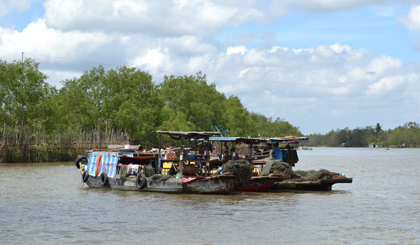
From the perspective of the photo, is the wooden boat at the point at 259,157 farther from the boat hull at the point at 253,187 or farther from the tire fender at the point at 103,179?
the tire fender at the point at 103,179

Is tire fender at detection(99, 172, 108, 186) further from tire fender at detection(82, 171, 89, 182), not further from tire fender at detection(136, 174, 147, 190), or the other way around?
tire fender at detection(136, 174, 147, 190)

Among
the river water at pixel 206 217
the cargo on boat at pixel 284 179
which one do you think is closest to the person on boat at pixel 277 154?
the cargo on boat at pixel 284 179

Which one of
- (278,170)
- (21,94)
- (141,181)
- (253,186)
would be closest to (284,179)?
(278,170)

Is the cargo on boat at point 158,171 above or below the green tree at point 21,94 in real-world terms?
below

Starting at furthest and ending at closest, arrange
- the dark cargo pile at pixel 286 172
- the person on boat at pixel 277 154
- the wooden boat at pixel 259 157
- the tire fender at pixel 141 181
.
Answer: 1. the person on boat at pixel 277 154
2. the dark cargo pile at pixel 286 172
3. the wooden boat at pixel 259 157
4. the tire fender at pixel 141 181

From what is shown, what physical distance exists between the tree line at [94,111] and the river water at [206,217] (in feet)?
64.5

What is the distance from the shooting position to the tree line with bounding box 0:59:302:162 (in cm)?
4194

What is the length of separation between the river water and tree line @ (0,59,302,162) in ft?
64.5

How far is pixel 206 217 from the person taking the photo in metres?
14.7

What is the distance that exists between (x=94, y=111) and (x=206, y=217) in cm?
4053

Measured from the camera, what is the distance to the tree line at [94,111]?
A: 41.9 metres

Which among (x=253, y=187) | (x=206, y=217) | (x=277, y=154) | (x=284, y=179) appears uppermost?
(x=277, y=154)

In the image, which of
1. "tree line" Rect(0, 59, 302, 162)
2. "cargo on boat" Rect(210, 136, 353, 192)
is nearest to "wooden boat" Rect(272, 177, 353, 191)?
"cargo on boat" Rect(210, 136, 353, 192)

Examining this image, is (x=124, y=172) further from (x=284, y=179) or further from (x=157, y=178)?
(x=284, y=179)
